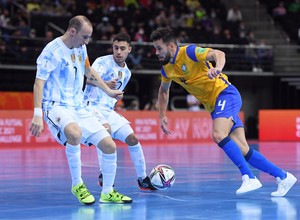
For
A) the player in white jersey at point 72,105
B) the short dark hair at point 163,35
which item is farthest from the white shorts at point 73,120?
the short dark hair at point 163,35

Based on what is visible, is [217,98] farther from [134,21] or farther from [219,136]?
[134,21]

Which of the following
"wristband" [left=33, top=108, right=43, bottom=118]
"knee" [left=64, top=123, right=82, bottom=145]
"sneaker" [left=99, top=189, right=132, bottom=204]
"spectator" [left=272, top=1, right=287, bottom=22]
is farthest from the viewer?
"spectator" [left=272, top=1, right=287, bottom=22]

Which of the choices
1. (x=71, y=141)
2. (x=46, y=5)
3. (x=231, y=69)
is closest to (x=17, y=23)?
(x=46, y=5)

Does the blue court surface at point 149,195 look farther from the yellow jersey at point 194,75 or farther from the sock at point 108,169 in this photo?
the yellow jersey at point 194,75

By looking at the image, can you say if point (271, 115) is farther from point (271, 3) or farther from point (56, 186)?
point (56, 186)

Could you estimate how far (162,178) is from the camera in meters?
10.5

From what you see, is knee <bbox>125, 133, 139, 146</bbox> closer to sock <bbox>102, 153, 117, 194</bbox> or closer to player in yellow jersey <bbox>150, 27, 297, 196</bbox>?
player in yellow jersey <bbox>150, 27, 297, 196</bbox>

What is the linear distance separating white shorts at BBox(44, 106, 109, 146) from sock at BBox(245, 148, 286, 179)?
91.6 inches

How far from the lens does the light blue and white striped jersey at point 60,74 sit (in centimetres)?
891

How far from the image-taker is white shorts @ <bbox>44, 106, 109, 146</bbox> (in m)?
8.85

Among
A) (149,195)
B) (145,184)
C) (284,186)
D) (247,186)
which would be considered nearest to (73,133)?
(149,195)

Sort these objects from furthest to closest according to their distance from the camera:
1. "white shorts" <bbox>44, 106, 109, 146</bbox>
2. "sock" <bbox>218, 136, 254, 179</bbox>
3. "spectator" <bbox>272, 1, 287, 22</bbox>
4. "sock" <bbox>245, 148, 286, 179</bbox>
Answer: "spectator" <bbox>272, 1, 287, 22</bbox> → "sock" <bbox>245, 148, 286, 179</bbox> → "sock" <bbox>218, 136, 254, 179</bbox> → "white shorts" <bbox>44, 106, 109, 146</bbox>

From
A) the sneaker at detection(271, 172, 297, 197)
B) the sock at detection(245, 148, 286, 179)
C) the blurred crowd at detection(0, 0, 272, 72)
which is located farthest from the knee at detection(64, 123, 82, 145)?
the blurred crowd at detection(0, 0, 272, 72)

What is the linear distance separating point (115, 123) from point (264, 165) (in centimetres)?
244
